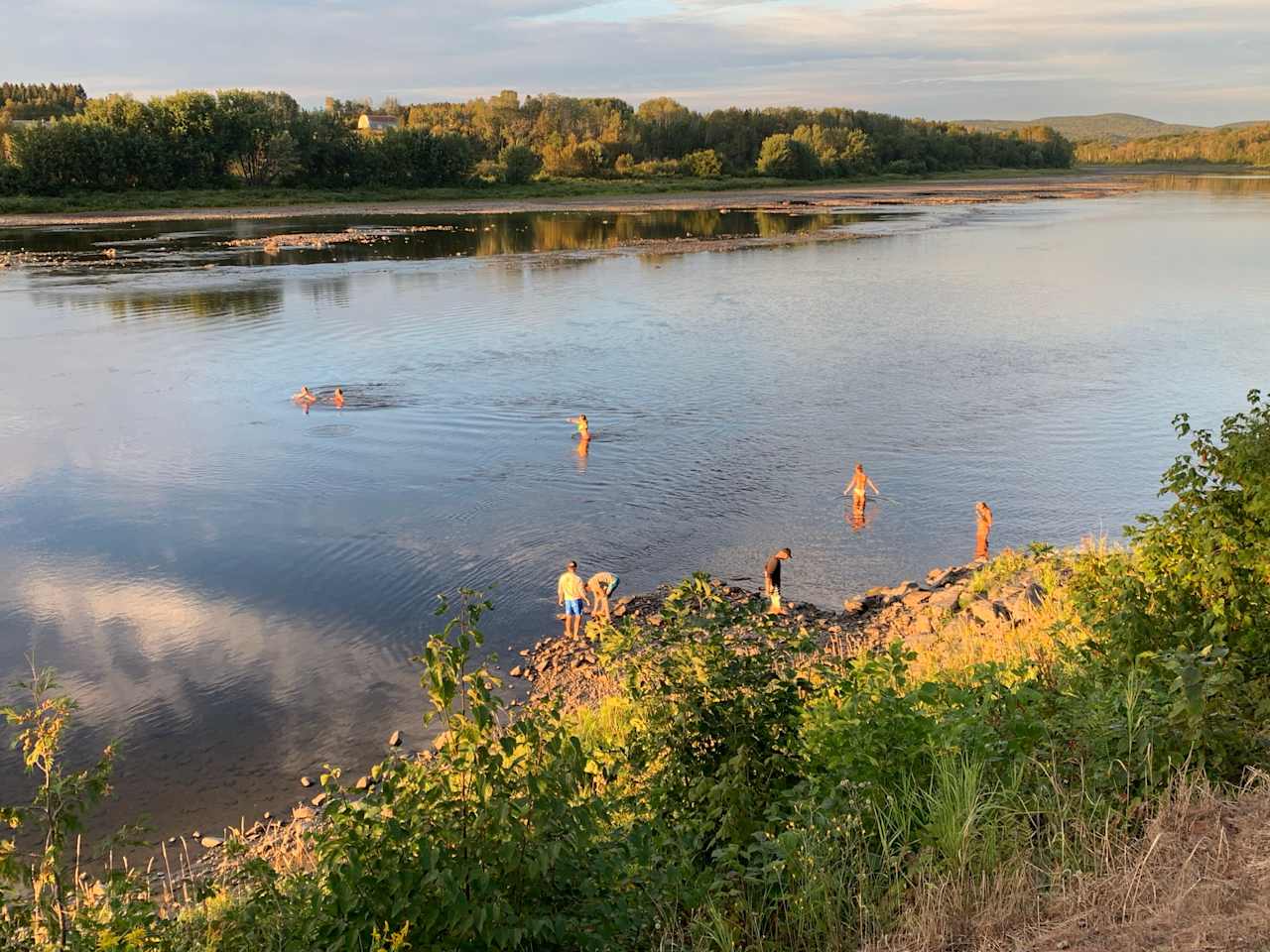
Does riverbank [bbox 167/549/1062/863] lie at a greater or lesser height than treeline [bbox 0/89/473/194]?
lesser

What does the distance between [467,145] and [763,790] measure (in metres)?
131

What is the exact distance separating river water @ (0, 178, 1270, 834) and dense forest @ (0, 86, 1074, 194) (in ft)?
190

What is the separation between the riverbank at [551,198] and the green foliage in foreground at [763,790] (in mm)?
103041

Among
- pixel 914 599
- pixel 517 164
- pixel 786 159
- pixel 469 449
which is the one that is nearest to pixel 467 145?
pixel 517 164

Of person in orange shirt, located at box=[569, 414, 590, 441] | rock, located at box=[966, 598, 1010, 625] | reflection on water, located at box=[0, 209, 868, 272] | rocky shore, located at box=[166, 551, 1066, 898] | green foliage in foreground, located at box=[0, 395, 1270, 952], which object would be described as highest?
reflection on water, located at box=[0, 209, 868, 272]

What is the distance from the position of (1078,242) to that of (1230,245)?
8.99 metres

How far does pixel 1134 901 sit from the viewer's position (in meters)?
5.52

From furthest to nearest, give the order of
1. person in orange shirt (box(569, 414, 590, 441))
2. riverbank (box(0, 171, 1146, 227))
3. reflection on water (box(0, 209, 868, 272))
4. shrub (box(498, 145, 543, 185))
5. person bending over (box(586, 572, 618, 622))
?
1. shrub (box(498, 145, 543, 185))
2. riverbank (box(0, 171, 1146, 227))
3. reflection on water (box(0, 209, 868, 272))
4. person in orange shirt (box(569, 414, 590, 441))
5. person bending over (box(586, 572, 618, 622))

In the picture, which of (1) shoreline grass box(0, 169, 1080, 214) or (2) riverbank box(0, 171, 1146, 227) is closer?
(2) riverbank box(0, 171, 1146, 227)

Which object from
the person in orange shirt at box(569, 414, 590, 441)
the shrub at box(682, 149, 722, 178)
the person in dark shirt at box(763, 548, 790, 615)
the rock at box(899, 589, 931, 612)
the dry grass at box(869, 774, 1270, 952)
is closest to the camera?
the dry grass at box(869, 774, 1270, 952)

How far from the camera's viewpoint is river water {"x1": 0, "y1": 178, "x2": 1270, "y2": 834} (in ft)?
49.4

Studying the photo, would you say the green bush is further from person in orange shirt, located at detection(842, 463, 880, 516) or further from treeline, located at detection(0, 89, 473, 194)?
treeline, located at detection(0, 89, 473, 194)

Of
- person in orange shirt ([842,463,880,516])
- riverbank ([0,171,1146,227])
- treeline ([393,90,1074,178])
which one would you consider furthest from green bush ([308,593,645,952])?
treeline ([393,90,1074,178])

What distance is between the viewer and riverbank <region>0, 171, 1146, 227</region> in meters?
102
